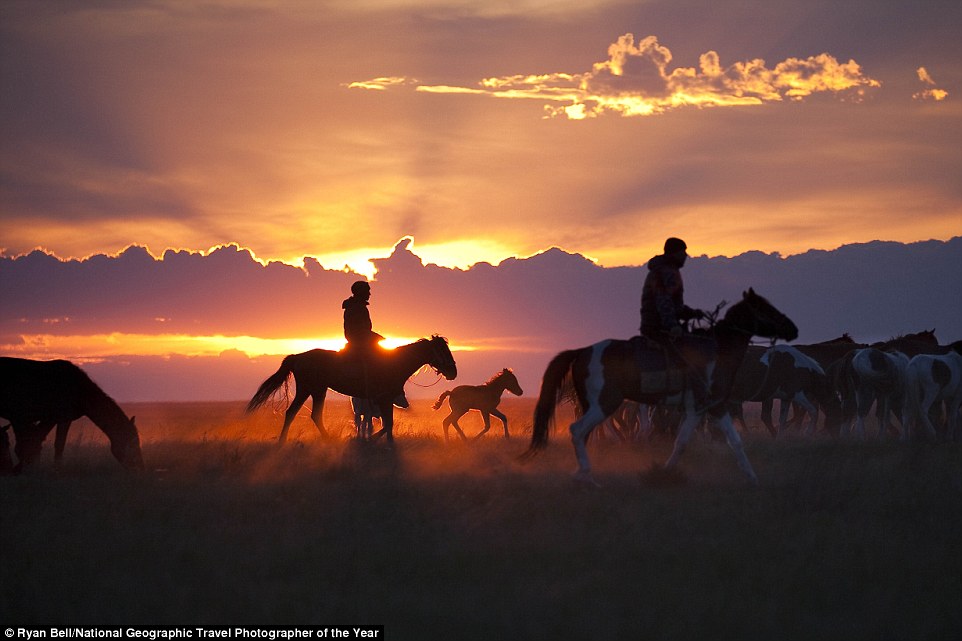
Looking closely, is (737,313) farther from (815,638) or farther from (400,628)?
(400,628)

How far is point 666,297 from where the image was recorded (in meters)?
14.5

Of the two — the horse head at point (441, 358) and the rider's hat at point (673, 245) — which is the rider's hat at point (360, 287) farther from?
the rider's hat at point (673, 245)

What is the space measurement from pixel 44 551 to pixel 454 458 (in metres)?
8.25

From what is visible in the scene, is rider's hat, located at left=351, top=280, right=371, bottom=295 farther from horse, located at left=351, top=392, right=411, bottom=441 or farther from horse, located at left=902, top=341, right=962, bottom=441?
horse, located at left=902, top=341, right=962, bottom=441

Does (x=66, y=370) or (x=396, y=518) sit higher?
(x=66, y=370)

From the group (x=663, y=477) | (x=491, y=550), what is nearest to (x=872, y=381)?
(x=663, y=477)

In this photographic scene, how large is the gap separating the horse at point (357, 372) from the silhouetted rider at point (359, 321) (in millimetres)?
226

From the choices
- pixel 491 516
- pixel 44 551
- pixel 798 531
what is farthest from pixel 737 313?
pixel 44 551

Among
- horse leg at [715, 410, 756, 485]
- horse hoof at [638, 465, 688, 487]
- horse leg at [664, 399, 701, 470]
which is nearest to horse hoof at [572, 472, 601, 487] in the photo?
horse hoof at [638, 465, 688, 487]

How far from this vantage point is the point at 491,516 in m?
12.0

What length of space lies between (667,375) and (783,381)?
39.7 feet

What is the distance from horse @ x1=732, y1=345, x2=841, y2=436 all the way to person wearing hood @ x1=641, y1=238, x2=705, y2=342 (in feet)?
32.6

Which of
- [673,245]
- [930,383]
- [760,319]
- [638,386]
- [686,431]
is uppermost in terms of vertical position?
[673,245]

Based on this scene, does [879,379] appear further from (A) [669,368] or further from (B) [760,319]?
(A) [669,368]
